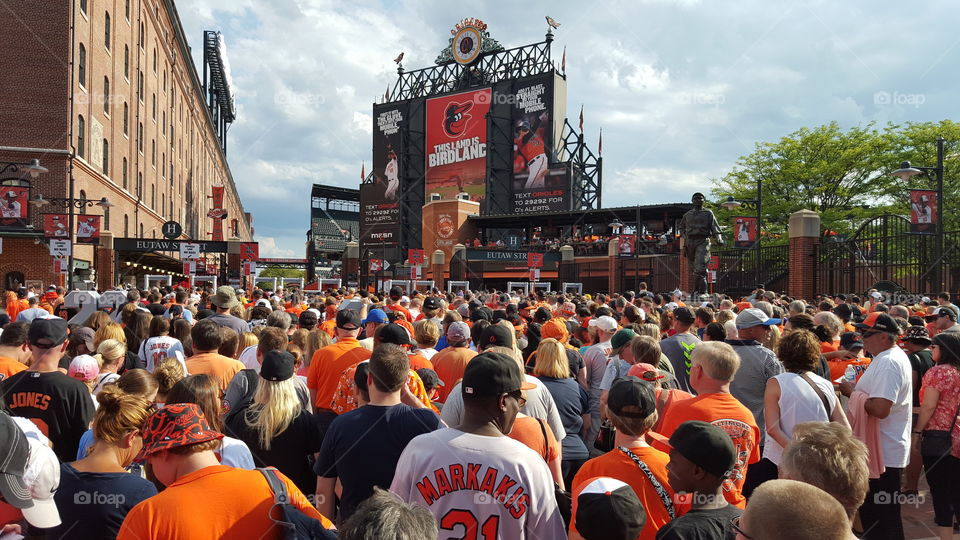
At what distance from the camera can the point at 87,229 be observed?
2431 cm

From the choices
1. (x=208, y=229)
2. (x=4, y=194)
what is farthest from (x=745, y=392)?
(x=208, y=229)

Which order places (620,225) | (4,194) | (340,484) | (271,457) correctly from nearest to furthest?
1. (340,484)
2. (271,457)
3. (4,194)
4. (620,225)

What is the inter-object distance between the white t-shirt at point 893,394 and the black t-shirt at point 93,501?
491 centimetres

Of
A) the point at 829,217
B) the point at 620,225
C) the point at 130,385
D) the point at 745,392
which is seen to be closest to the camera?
the point at 130,385

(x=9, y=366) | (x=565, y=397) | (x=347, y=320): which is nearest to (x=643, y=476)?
(x=565, y=397)

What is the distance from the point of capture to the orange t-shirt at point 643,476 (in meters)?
2.85

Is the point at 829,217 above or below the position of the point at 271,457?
above

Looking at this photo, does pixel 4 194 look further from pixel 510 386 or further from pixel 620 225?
pixel 620 225

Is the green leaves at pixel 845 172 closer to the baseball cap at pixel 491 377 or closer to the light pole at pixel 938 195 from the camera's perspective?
the light pole at pixel 938 195

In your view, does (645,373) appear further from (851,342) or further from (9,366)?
(9,366)

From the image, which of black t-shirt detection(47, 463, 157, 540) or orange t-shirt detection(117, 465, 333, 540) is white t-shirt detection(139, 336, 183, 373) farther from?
orange t-shirt detection(117, 465, 333, 540)

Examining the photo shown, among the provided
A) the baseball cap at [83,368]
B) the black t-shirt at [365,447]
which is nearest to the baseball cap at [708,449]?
the black t-shirt at [365,447]

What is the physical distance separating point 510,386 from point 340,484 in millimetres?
1342

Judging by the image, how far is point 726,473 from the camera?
2.55m
